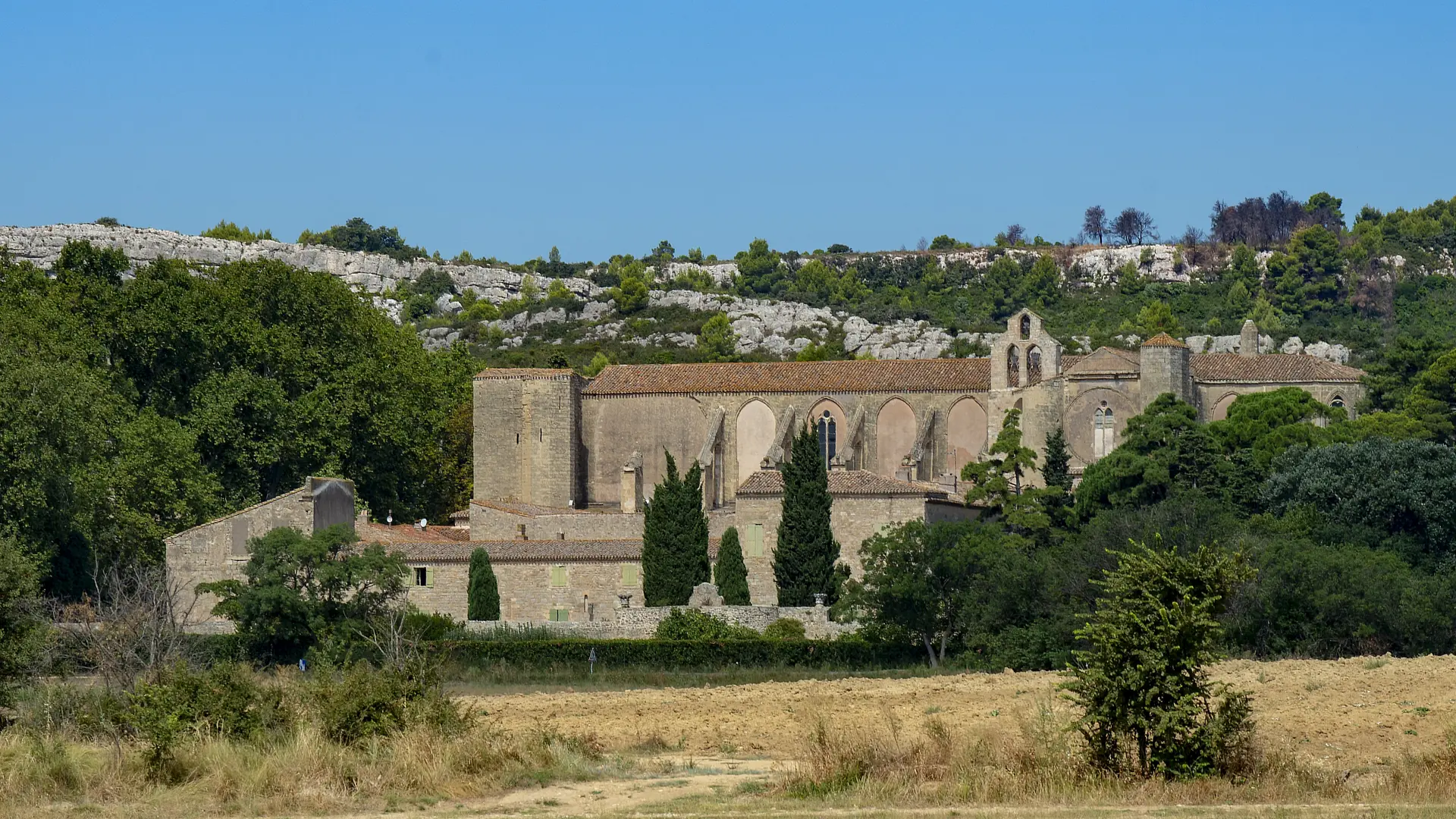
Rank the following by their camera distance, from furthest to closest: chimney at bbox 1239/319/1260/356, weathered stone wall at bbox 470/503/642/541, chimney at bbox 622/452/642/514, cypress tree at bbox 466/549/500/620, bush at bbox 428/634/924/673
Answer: chimney at bbox 1239/319/1260/356 < chimney at bbox 622/452/642/514 < weathered stone wall at bbox 470/503/642/541 < cypress tree at bbox 466/549/500/620 < bush at bbox 428/634/924/673

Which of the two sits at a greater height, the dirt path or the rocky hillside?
the rocky hillside

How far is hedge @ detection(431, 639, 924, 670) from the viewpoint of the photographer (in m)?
42.5

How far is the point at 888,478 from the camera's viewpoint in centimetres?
5119

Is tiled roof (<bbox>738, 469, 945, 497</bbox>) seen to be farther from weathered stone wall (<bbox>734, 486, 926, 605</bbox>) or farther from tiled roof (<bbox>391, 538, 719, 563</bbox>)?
tiled roof (<bbox>391, 538, 719, 563</bbox>)

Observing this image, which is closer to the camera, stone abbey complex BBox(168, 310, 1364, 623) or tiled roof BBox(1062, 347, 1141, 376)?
stone abbey complex BBox(168, 310, 1364, 623)

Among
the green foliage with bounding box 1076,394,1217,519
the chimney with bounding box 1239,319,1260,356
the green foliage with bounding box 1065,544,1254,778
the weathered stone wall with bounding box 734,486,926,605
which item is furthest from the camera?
the chimney with bounding box 1239,319,1260,356

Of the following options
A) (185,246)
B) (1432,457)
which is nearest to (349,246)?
(185,246)

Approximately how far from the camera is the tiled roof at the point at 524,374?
195 feet

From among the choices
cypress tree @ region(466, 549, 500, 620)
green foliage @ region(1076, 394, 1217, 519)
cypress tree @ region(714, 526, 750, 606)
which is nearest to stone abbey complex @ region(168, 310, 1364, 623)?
green foliage @ region(1076, 394, 1217, 519)

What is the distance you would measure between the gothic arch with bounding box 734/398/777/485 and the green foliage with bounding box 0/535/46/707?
101 feet

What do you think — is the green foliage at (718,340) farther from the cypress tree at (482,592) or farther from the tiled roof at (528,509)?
the cypress tree at (482,592)

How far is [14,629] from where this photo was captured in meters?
29.7

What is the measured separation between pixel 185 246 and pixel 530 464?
6466 centimetres

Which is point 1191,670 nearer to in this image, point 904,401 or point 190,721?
point 190,721
